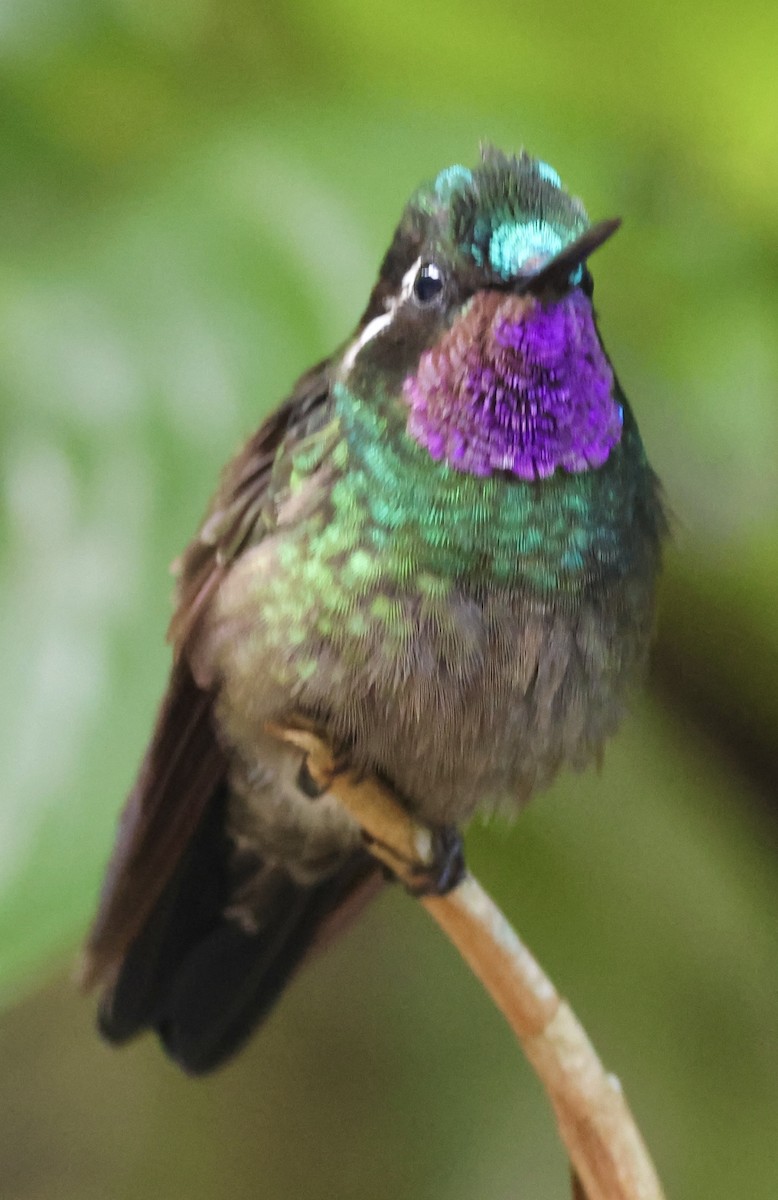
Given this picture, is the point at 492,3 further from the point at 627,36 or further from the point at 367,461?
the point at 367,461

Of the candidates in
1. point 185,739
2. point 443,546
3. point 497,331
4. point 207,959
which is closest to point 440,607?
point 443,546

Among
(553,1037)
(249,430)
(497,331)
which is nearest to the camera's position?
(497,331)

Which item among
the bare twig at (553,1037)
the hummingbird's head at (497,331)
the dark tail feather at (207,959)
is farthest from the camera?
the dark tail feather at (207,959)

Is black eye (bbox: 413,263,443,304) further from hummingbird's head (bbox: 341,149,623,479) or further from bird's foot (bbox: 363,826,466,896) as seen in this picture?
bird's foot (bbox: 363,826,466,896)

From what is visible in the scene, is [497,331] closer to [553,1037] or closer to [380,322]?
[380,322]

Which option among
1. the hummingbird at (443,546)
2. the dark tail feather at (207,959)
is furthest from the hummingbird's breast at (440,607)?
the dark tail feather at (207,959)

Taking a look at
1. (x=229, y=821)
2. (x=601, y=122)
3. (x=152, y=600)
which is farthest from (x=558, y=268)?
(x=229, y=821)

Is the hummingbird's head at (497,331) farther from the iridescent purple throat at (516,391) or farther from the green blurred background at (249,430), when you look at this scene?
the green blurred background at (249,430)
